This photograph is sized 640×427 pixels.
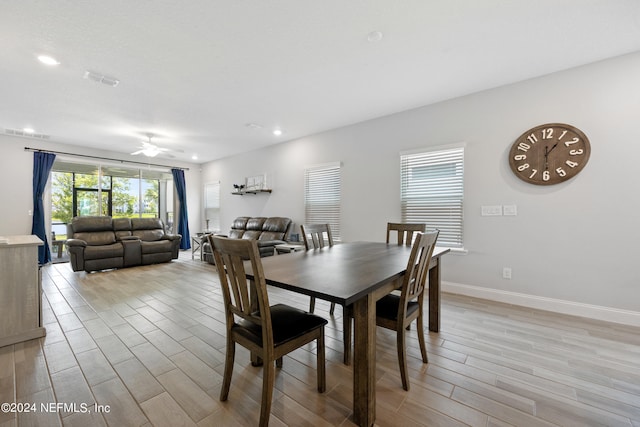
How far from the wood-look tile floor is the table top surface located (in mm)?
773

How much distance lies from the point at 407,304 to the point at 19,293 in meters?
3.33

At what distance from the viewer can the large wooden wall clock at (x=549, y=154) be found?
276 cm

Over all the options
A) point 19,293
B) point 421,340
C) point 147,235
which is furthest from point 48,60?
point 421,340

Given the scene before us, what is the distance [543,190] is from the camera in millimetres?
2951

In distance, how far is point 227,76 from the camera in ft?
9.71

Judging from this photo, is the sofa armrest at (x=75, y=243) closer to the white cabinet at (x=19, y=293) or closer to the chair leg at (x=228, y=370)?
the white cabinet at (x=19, y=293)

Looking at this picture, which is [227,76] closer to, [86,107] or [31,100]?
[86,107]

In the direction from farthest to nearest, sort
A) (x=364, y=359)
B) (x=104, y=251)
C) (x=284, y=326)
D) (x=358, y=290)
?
1. (x=104, y=251)
2. (x=284, y=326)
3. (x=364, y=359)
4. (x=358, y=290)

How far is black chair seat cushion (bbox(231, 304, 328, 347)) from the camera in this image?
4.58 ft

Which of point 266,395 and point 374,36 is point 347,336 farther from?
point 374,36

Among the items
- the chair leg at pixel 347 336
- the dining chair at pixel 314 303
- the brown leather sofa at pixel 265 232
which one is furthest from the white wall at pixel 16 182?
the chair leg at pixel 347 336

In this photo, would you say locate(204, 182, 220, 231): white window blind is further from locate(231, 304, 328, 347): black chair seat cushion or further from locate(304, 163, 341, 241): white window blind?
locate(231, 304, 328, 347): black chair seat cushion

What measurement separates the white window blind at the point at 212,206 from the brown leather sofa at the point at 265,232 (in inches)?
75.9

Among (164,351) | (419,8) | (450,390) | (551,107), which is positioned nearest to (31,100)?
(164,351)
